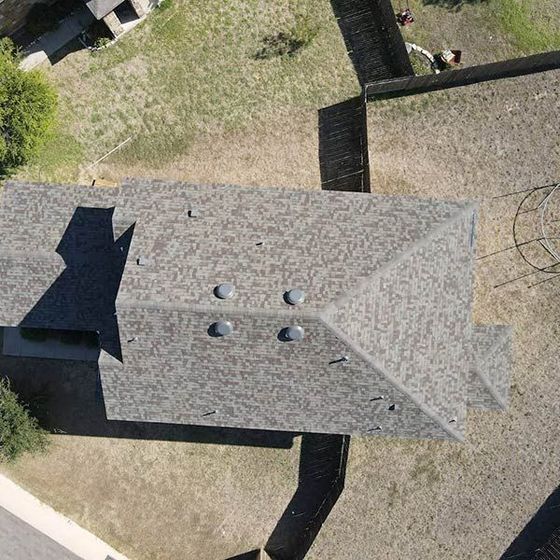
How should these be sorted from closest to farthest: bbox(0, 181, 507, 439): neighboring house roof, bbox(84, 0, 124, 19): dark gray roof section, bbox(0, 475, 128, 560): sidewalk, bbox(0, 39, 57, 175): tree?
1. bbox(0, 181, 507, 439): neighboring house roof
2. bbox(0, 39, 57, 175): tree
3. bbox(84, 0, 124, 19): dark gray roof section
4. bbox(0, 475, 128, 560): sidewalk

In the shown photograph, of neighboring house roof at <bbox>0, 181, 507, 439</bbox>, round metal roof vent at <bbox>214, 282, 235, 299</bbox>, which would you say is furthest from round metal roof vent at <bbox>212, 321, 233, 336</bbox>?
round metal roof vent at <bbox>214, 282, 235, 299</bbox>

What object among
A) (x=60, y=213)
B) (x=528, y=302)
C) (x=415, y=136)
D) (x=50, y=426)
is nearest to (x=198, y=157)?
(x=60, y=213)

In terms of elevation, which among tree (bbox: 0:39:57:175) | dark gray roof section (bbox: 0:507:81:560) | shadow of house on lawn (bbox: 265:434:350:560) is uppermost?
tree (bbox: 0:39:57:175)

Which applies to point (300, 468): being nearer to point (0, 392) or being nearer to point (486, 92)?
point (0, 392)

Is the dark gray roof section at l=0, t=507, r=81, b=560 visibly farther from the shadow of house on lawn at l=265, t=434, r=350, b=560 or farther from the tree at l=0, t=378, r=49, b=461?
the shadow of house on lawn at l=265, t=434, r=350, b=560

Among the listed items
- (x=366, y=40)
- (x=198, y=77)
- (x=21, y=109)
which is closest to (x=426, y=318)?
(x=366, y=40)

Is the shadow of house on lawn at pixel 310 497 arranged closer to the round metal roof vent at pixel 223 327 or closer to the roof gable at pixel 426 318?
the roof gable at pixel 426 318

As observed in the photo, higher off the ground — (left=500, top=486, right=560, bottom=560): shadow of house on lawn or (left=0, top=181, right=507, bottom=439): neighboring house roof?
(left=0, top=181, right=507, bottom=439): neighboring house roof
